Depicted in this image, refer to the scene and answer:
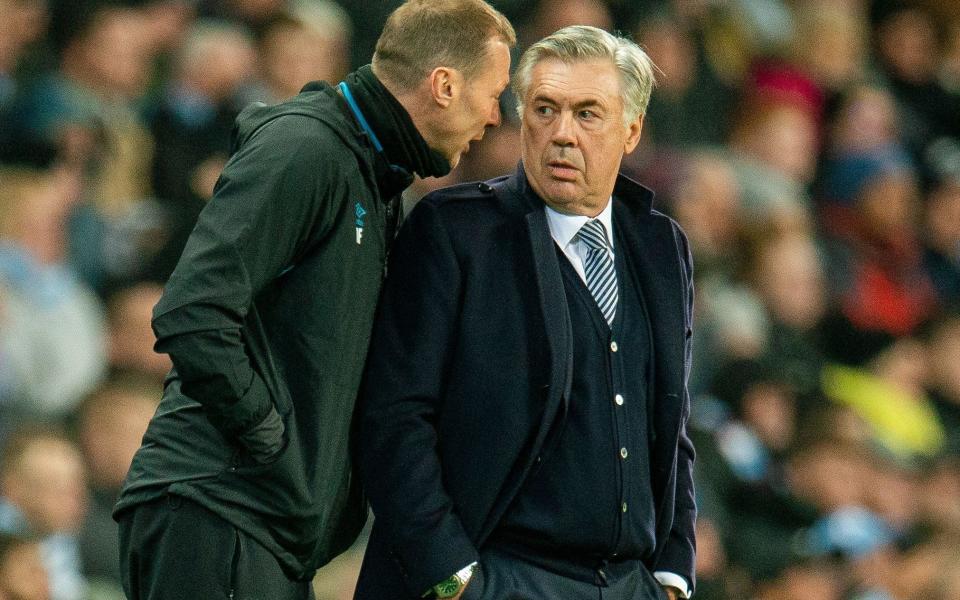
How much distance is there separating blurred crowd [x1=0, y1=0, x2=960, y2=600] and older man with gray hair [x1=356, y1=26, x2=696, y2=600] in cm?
26

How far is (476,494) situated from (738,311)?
3.80 meters

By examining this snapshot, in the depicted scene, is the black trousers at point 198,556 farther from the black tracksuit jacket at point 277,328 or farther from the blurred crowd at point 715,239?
the blurred crowd at point 715,239

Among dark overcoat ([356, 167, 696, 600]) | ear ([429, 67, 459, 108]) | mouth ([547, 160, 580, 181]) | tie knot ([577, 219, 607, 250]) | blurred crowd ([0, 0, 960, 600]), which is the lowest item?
blurred crowd ([0, 0, 960, 600])

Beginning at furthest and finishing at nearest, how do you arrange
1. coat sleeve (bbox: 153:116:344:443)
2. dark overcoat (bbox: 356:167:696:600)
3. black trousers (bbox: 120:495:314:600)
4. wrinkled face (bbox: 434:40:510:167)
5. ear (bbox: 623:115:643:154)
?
ear (bbox: 623:115:643:154)
wrinkled face (bbox: 434:40:510:167)
dark overcoat (bbox: 356:167:696:600)
black trousers (bbox: 120:495:314:600)
coat sleeve (bbox: 153:116:344:443)

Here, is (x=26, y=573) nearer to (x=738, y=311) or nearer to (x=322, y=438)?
(x=322, y=438)

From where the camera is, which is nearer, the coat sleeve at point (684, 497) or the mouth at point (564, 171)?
the mouth at point (564, 171)

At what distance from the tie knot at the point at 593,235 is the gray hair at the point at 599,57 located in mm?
204

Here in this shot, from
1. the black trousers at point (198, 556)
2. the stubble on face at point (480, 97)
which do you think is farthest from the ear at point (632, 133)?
the black trousers at point (198, 556)

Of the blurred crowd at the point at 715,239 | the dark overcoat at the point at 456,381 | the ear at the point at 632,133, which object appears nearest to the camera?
the dark overcoat at the point at 456,381

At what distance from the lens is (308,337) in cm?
259

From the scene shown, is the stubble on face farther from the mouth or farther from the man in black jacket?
the mouth

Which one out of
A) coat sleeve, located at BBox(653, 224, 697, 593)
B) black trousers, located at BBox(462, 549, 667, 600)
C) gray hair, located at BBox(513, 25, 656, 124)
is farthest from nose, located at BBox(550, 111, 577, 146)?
black trousers, located at BBox(462, 549, 667, 600)

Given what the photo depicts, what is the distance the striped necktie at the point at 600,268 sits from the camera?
285cm

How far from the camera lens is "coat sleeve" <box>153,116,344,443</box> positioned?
2.43 m
